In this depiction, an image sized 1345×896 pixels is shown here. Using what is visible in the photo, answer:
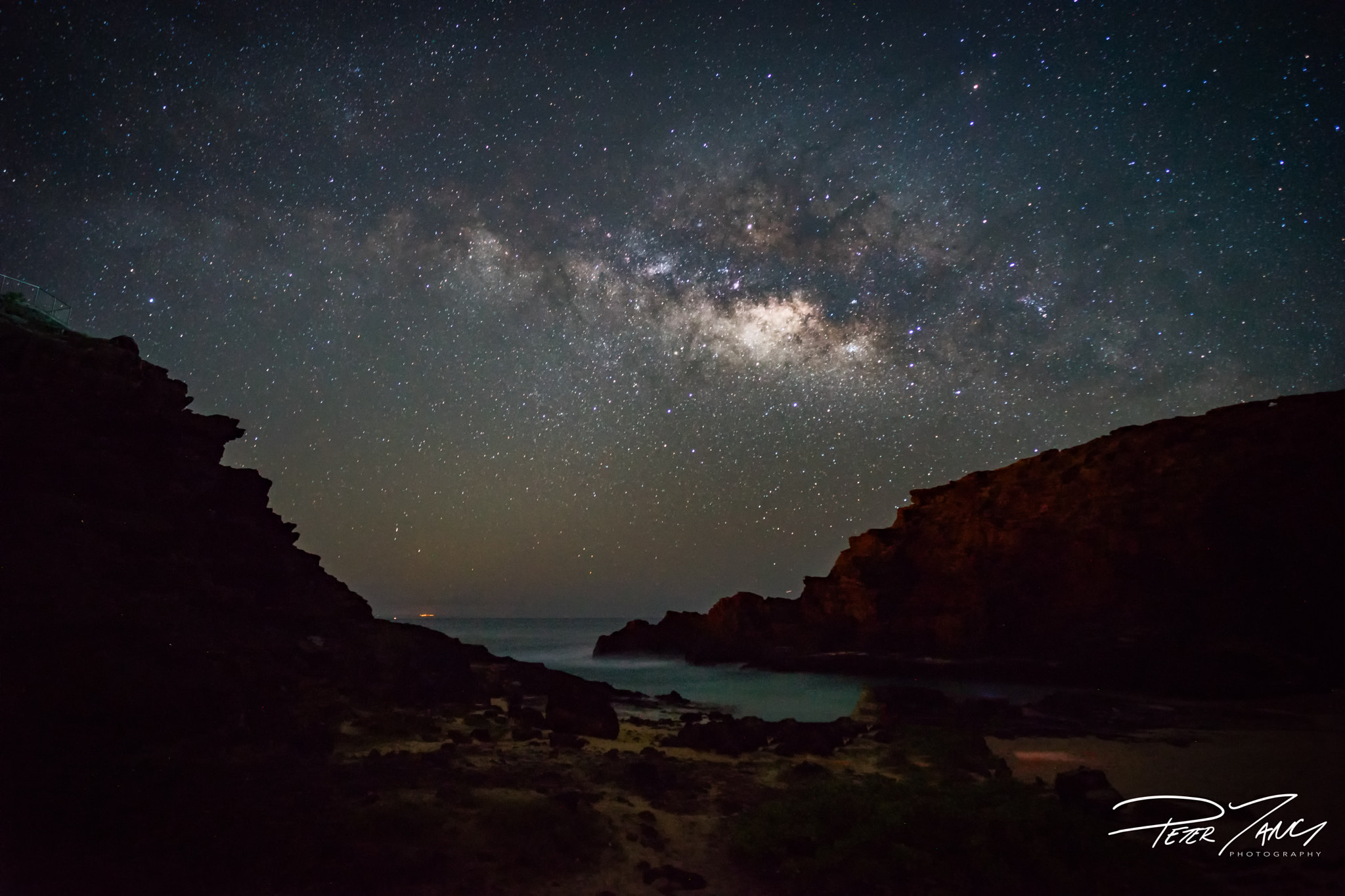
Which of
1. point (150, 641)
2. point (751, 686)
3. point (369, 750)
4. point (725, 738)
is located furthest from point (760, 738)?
point (751, 686)

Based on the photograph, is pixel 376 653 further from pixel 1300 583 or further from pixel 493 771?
pixel 1300 583

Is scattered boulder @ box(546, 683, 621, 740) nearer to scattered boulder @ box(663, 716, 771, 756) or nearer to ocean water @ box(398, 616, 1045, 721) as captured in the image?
scattered boulder @ box(663, 716, 771, 756)

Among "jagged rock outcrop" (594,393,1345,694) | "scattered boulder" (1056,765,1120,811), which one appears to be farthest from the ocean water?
"scattered boulder" (1056,765,1120,811)

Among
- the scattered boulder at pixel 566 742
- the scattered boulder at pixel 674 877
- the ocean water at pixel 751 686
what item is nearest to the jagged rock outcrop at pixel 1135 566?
the ocean water at pixel 751 686

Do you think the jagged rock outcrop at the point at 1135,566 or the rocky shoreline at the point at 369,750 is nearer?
the rocky shoreline at the point at 369,750

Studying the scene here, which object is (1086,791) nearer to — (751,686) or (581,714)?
(581,714)

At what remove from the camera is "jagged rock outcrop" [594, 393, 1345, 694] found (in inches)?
1316

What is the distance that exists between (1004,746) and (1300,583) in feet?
96.2

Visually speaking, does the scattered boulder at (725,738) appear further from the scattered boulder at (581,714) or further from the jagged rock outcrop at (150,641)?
the jagged rock outcrop at (150,641)

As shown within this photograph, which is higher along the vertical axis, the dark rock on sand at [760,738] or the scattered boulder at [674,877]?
the scattered boulder at [674,877]

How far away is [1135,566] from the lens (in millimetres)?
38312

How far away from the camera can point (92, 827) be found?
27.4 ft

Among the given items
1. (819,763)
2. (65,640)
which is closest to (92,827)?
(65,640)

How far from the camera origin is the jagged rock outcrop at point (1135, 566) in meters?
33.4
